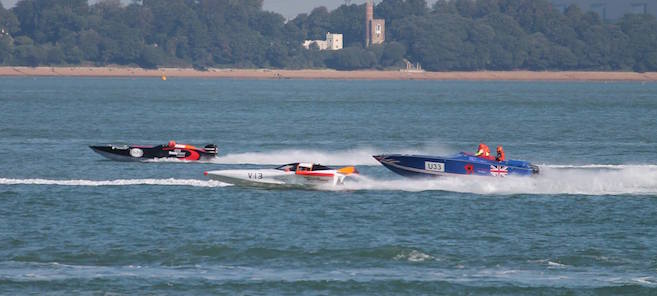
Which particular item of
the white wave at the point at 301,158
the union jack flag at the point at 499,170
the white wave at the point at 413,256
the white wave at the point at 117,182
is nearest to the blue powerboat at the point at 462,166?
the union jack flag at the point at 499,170

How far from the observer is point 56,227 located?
4028 cm

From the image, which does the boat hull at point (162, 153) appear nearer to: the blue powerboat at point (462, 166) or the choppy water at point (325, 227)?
the choppy water at point (325, 227)

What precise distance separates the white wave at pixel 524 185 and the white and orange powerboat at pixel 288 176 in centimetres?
164

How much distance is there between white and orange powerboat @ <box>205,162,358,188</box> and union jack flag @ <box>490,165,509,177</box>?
597cm

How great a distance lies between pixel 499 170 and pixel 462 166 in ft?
5.18

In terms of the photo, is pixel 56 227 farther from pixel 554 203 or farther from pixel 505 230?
pixel 554 203

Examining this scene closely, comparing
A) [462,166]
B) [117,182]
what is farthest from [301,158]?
[462,166]

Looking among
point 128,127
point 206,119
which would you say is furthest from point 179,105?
point 128,127

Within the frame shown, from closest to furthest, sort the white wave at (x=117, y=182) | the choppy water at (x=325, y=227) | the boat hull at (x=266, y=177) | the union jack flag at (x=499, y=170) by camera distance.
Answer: the choppy water at (x=325, y=227)
the boat hull at (x=266, y=177)
the union jack flag at (x=499, y=170)
the white wave at (x=117, y=182)

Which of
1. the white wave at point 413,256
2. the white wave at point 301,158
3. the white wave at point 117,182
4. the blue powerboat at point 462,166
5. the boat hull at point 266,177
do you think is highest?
the blue powerboat at point 462,166

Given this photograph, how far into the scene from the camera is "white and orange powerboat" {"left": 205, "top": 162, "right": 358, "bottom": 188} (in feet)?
160

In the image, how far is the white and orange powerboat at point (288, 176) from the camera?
48.9 metres

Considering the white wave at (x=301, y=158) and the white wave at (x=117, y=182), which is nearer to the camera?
the white wave at (x=117, y=182)

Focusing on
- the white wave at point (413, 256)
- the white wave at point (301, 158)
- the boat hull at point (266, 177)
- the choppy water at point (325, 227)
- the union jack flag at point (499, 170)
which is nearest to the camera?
the choppy water at point (325, 227)
